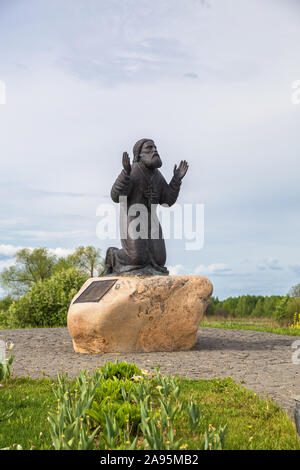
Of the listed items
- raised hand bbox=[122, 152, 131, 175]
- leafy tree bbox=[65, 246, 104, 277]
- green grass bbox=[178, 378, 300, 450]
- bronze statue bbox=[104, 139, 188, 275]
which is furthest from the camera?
leafy tree bbox=[65, 246, 104, 277]

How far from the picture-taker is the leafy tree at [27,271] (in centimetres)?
2933

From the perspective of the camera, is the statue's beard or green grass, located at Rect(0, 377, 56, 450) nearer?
green grass, located at Rect(0, 377, 56, 450)

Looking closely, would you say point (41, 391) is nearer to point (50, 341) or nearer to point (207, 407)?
point (207, 407)

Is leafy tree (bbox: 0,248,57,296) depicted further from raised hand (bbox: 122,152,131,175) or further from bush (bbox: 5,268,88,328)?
raised hand (bbox: 122,152,131,175)

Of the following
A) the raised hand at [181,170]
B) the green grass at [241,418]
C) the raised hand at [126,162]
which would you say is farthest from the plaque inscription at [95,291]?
the green grass at [241,418]

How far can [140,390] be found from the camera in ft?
13.8

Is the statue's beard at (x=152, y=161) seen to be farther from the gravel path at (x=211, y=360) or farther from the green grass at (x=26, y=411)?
the green grass at (x=26, y=411)

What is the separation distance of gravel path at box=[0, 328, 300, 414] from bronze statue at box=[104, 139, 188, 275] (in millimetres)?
1808

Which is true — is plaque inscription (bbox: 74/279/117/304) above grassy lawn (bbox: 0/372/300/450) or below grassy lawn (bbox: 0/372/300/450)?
above

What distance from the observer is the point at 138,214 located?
31.3 feet

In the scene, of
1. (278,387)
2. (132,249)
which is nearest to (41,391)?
(278,387)

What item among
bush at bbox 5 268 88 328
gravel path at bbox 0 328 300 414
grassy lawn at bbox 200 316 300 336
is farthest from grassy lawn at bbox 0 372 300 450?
bush at bbox 5 268 88 328

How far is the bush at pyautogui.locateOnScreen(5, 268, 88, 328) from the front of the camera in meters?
15.9

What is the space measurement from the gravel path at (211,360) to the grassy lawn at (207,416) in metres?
0.36
